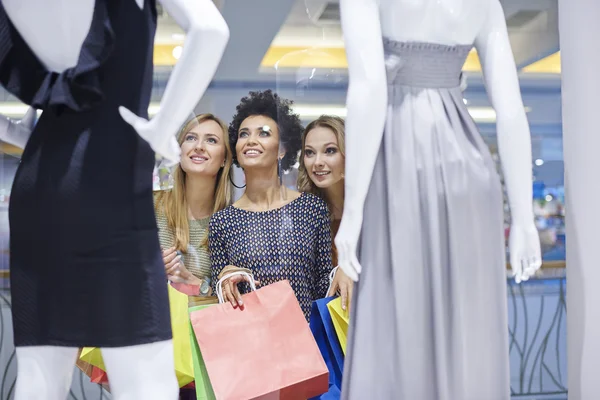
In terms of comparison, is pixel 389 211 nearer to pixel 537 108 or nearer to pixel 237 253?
pixel 237 253

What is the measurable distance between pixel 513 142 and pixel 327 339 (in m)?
1.05

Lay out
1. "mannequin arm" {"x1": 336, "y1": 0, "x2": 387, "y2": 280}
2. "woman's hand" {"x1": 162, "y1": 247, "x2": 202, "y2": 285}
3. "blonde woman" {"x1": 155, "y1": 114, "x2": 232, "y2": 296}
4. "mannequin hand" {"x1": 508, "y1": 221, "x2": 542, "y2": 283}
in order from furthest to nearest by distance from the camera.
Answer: "blonde woman" {"x1": 155, "y1": 114, "x2": 232, "y2": 296} < "woman's hand" {"x1": 162, "y1": 247, "x2": 202, "y2": 285} < "mannequin hand" {"x1": 508, "y1": 221, "x2": 542, "y2": 283} < "mannequin arm" {"x1": 336, "y1": 0, "x2": 387, "y2": 280}

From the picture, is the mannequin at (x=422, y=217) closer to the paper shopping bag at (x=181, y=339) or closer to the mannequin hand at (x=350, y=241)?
the mannequin hand at (x=350, y=241)

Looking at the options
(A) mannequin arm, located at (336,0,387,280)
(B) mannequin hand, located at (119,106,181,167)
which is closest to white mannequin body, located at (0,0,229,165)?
(B) mannequin hand, located at (119,106,181,167)

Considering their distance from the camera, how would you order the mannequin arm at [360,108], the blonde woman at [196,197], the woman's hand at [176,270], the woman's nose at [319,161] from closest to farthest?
the mannequin arm at [360,108]
the woman's hand at [176,270]
the blonde woman at [196,197]
the woman's nose at [319,161]

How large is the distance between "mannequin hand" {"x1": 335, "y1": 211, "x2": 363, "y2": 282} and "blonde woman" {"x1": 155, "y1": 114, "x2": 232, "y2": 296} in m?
1.03

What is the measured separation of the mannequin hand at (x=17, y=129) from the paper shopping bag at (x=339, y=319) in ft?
4.12

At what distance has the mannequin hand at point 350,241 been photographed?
2057mm

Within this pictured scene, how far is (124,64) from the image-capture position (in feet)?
5.84

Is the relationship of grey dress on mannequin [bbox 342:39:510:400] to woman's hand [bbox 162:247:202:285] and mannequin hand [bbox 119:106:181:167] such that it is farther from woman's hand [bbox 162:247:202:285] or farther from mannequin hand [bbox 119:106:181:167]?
woman's hand [bbox 162:247:202:285]

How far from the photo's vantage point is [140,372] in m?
1.73

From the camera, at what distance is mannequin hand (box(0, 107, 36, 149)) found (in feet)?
6.30

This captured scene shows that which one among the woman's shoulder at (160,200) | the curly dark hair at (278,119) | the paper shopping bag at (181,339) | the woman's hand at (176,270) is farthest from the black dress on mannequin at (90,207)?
the curly dark hair at (278,119)

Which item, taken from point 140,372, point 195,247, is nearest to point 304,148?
point 195,247
